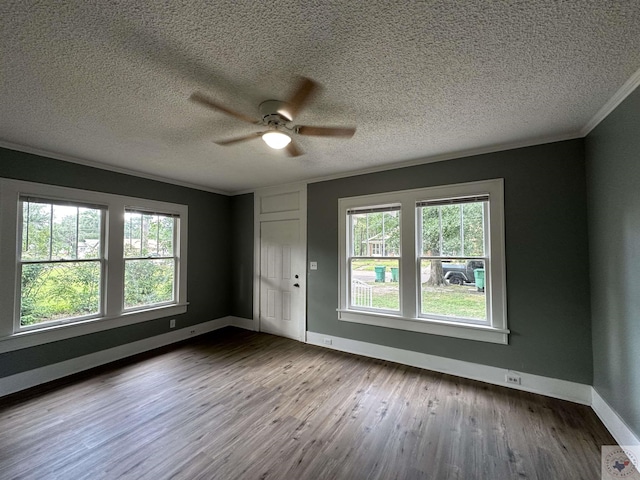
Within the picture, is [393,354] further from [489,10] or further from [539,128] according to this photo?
[489,10]

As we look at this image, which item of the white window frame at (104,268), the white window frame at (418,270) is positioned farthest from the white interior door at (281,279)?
the white window frame at (104,268)

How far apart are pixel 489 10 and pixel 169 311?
479 cm

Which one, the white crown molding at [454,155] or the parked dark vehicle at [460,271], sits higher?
the white crown molding at [454,155]

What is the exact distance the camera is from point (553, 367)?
2678mm

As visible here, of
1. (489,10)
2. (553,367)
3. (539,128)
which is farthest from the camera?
(553,367)

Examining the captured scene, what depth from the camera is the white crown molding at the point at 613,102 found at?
1772mm

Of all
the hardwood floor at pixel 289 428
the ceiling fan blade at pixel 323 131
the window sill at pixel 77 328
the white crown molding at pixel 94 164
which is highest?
the white crown molding at pixel 94 164

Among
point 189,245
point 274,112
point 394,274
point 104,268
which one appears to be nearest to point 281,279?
point 189,245

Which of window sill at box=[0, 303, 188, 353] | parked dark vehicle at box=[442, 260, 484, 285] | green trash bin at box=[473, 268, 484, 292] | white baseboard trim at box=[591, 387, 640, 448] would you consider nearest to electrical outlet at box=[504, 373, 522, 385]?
white baseboard trim at box=[591, 387, 640, 448]

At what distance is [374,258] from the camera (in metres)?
3.77

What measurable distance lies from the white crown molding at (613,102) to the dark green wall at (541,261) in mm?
216

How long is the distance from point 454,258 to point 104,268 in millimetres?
4375

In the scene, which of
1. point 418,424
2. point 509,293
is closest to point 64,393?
point 418,424

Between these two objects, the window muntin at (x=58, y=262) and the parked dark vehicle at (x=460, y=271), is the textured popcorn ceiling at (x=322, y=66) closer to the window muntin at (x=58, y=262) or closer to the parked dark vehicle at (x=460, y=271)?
the window muntin at (x=58, y=262)
